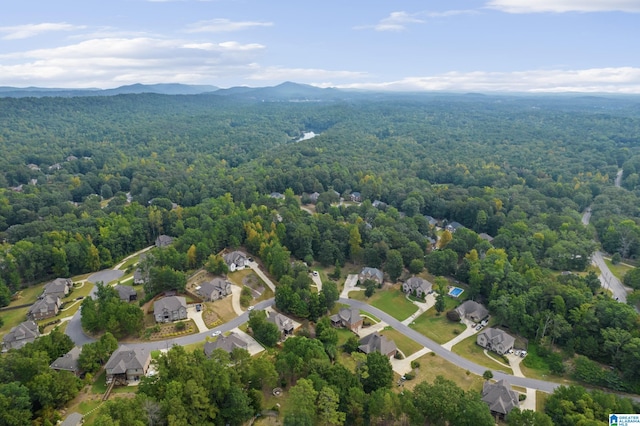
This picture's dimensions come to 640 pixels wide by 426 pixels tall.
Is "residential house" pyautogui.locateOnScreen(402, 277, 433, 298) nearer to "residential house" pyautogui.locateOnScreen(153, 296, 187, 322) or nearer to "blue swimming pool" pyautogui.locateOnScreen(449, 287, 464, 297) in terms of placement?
"blue swimming pool" pyautogui.locateOnScreen(449, 287, 464, 297)

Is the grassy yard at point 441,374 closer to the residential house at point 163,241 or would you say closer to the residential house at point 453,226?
the residential house at point 453,226

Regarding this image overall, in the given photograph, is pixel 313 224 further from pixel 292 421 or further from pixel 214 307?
pixel 292 421

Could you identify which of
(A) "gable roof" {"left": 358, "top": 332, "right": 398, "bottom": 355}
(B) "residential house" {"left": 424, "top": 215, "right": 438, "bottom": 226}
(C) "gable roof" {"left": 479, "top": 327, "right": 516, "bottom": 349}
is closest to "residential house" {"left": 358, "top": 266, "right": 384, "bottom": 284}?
(A) "gable roof" {"left": 358, "top": 332, "right": 398, "bottom": 355}

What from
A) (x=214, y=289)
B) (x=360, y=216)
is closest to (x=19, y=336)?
(x=214, y=289)

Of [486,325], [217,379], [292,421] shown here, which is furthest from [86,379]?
[486,325]

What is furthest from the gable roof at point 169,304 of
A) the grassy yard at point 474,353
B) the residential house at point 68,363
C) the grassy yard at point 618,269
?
the grassy yard at point 618,269

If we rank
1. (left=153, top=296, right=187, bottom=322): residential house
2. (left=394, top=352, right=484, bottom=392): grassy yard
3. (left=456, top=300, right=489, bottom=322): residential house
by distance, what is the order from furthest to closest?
(left=456, top=300, right=489, bottom=322): residential house → (left=153, top=296, right=187, bottom=322): residential house → (left=394, top=352, right=484, bottom=392): grassy yard
